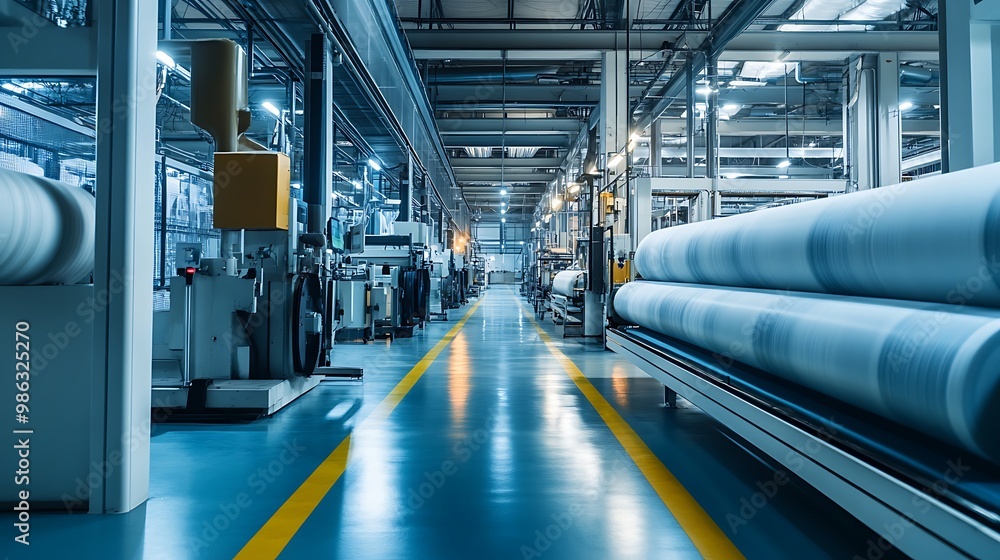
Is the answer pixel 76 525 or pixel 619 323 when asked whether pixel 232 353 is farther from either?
pixel 619 323

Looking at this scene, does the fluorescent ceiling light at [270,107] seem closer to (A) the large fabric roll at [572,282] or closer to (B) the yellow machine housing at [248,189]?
(A) the large fabric roll at [572,282]

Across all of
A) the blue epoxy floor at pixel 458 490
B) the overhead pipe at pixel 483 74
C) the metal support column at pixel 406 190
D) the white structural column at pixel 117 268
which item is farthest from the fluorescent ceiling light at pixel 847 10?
the white structural column at pixel 117 268

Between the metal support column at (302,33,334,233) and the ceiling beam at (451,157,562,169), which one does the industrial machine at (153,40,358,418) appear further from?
the ceiling beam at (451,157,562,169)

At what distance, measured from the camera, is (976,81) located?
3.33 metres

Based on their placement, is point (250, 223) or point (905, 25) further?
point (905, 25)

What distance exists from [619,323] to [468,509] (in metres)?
3.14

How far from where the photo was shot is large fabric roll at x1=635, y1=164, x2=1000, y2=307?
5.00 feet

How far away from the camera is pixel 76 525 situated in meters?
2.35

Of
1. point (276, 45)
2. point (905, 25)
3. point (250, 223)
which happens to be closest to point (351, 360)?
point (250, 223)

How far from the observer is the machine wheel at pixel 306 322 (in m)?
4.59

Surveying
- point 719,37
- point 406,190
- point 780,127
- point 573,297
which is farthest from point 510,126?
point 573,297

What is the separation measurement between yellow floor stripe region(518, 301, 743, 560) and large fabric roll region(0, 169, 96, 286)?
2.90 metres

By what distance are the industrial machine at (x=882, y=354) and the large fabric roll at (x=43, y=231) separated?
3.00 metres

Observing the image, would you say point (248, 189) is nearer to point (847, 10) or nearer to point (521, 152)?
point (847, 10)
